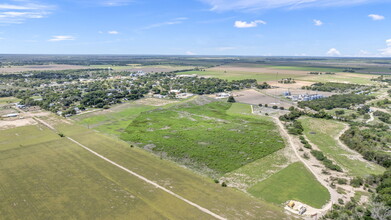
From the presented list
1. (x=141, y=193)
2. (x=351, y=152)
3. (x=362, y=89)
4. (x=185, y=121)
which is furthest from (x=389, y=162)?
(x=362, y=89)

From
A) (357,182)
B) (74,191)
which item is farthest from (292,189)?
(74,191)

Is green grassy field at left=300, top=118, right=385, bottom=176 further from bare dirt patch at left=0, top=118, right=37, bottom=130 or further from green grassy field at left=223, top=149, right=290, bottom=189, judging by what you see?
bare dirt patch at left=0, top=118, right=37, bottom=130

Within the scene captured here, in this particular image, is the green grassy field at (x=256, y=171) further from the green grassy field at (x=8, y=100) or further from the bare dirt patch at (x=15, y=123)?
the green grassy field at (x=8, y=100)

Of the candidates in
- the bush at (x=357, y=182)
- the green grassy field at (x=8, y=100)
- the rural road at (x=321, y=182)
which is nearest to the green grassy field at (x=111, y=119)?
the rural road at (x=321, y=182)

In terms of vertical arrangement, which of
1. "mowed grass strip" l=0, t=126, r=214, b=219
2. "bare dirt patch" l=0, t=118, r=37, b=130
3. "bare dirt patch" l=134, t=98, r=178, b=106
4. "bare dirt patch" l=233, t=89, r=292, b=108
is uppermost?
"bare dirt patch" l=233, t=89, r=292, b=108

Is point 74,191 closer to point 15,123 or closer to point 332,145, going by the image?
point 15,123

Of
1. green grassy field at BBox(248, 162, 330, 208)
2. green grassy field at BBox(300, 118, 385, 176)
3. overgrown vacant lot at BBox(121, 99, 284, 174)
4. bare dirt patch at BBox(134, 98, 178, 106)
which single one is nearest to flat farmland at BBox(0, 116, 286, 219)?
green grassy field at BBox(248, 162, 330, 208)

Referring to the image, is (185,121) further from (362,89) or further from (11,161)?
(362,89)
